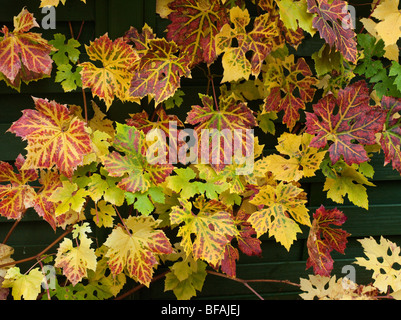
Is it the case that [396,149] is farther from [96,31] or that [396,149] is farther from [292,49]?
[96,31]

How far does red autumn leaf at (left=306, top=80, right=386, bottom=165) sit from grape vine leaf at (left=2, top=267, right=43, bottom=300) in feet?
3.00

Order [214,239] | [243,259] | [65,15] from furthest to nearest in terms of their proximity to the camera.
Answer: [243,259] < [65,15] < [214,239]

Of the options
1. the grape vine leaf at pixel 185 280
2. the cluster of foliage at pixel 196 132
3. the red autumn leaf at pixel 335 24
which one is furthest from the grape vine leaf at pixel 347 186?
the grape vine leaf at pixel 185 280

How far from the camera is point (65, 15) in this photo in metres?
1.33

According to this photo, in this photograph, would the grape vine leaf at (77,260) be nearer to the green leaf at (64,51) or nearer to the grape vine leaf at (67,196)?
the grape vine leaf at (67,196)

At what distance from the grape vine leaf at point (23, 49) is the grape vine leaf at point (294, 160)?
732mm

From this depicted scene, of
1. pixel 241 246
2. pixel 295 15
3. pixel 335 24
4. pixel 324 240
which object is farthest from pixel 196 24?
pixel 324 240

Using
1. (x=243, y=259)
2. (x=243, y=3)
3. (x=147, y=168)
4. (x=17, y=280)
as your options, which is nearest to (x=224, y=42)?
(x=243, y=3)

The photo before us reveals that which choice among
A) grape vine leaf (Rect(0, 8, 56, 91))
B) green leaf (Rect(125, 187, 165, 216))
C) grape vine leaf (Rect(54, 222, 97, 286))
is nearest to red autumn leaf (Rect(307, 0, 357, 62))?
green leaf (Rect(125, 187, 165, 216))

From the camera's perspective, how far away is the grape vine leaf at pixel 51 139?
3.78 feet

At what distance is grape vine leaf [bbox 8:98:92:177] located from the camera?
1.15 m

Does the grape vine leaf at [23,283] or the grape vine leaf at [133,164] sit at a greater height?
the grape vine leaf at [133,164]

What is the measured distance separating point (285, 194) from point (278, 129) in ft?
1.05

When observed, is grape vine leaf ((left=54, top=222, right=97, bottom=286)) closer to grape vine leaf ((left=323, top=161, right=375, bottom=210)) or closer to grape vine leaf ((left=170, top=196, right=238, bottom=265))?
grape vine leaf ((left=170, top=196, right=238, bottom=265))
